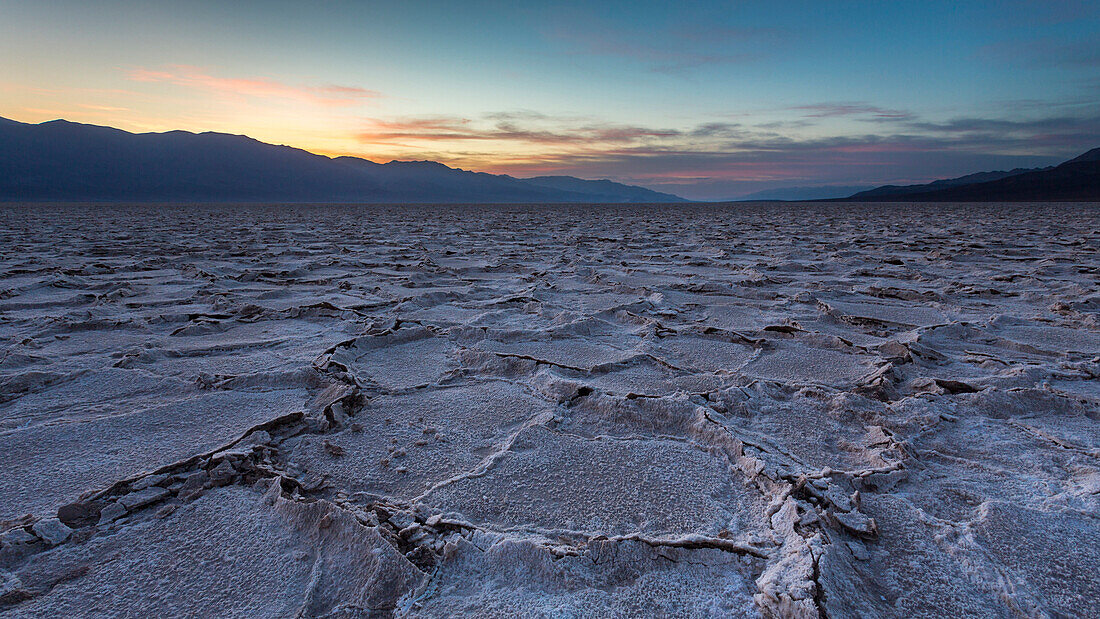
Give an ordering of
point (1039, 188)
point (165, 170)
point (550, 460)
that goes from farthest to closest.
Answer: point (165, 170)
point (1039, 188)
point (550, 460)

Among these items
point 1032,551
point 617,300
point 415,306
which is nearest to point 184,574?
point 1032,551

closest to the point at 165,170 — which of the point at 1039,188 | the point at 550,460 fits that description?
the point at 550,460

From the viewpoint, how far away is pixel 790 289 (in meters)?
3.50

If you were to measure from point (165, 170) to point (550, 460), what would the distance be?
126846mm

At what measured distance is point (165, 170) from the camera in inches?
3954

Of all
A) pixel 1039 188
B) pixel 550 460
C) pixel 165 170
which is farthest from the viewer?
pixel 165 170

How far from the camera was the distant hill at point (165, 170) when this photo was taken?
86938 millimetres

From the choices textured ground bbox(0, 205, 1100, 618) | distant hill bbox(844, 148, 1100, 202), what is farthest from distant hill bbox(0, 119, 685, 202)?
textured ground bbox(0, 205, 1100, 618)

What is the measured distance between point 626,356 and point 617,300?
3.80 ft

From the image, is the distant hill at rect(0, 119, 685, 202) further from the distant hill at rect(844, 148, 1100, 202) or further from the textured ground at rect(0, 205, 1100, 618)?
the textured ground at rect(0, 205, 1100, 618)

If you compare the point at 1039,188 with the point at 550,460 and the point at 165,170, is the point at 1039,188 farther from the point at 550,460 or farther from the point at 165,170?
the point at 165,170

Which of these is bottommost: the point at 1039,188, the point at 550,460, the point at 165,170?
the point at 550,460

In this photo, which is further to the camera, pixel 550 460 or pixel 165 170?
pixel 165 170

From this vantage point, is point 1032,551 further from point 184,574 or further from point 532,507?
point 184,574
